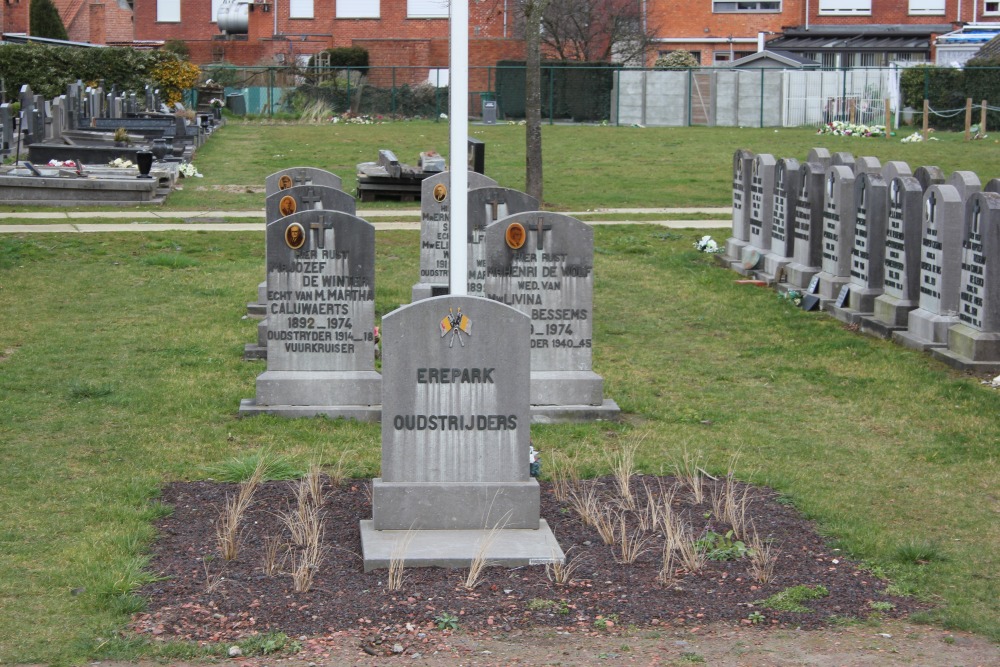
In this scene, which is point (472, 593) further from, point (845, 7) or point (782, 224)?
point (845, 7)

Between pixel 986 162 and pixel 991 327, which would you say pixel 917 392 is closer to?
pixel 991 327

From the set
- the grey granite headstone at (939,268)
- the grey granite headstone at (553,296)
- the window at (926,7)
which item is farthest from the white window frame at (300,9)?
the grey granite headstone at (553,296)

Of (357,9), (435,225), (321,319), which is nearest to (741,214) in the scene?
(435,225)

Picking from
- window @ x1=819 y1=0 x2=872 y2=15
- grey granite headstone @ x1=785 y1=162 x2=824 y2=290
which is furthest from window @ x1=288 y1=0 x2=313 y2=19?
grey granite headstone @ x1=785 y1=162 x2=824 y2=290

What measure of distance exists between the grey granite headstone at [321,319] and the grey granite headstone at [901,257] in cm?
585

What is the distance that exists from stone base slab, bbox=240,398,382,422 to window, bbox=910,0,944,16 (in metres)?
64.9

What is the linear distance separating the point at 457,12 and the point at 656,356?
596 centimetres

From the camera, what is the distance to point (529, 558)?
647 cm

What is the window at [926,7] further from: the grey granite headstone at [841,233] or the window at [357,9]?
the grey granite headstone at [841,233]

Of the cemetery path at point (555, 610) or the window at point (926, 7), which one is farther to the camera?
the window at point (926, 7)

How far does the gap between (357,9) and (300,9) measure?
2.99 meters

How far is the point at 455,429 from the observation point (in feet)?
22.4

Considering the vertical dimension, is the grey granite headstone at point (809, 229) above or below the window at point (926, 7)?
below

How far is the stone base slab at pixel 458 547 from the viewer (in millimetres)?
6422
